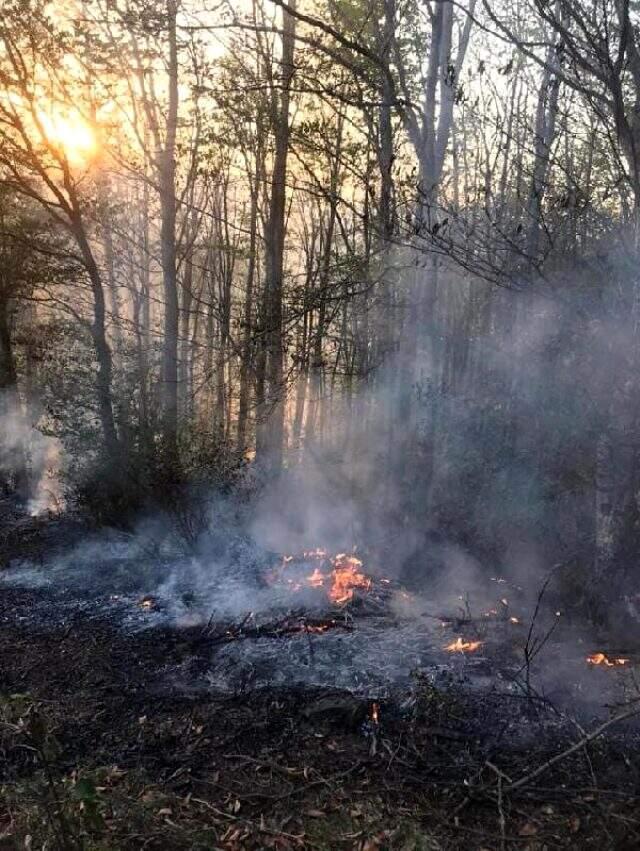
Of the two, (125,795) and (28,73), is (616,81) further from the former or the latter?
(28,73)

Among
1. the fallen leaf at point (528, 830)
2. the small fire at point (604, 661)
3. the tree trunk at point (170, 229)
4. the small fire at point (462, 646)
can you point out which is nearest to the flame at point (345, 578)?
the small fire at point (462, 646)

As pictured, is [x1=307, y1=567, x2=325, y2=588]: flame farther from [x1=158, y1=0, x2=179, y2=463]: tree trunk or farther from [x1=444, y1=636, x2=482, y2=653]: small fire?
[x1=158, y1=0, x2=179, y2=463]: tree trunk

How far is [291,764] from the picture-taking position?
4812 millimetres

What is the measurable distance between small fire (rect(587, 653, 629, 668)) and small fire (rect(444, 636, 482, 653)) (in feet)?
3.93

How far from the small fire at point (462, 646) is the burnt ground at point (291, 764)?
199 mm

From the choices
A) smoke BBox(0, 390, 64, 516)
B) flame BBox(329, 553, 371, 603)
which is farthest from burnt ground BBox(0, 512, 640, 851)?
smoke BBox(0, 390, 64, 516)

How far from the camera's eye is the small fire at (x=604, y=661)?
6356 mm

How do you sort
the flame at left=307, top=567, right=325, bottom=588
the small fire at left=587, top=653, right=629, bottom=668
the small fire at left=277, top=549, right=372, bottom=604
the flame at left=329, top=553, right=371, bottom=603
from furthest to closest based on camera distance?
the flame at left=307, top=567, right=325, bottom=588
the small fire at left=277, top=549, right=372, bottom=604
the flame at left=329, top=553, right=371, bottom=603
the small fire at left=587, top=653, right=629, bottom=668

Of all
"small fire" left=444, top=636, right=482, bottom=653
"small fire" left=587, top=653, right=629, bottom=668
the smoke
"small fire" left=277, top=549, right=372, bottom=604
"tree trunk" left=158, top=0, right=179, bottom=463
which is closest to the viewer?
"small fire" left=587, top=653, right=629, bottom=668

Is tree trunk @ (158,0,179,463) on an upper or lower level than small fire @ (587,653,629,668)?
upper

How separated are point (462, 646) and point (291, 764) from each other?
277 cm

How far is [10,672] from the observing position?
255 inches

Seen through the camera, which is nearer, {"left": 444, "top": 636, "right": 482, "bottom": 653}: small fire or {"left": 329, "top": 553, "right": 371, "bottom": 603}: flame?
{"left": 444, "top": 636, "right": 482, "bottom": 653}: small fire

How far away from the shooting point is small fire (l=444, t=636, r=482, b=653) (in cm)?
677
